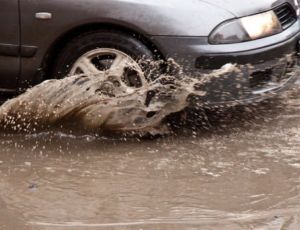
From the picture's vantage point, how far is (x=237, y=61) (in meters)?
4.67

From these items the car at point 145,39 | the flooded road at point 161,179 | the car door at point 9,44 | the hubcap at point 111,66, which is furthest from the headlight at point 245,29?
the car door at point 9,44

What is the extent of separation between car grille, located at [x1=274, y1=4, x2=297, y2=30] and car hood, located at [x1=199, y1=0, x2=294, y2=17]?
112mm

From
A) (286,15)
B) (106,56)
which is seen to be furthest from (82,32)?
(286,15)

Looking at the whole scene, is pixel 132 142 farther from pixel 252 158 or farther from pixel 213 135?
pixel 252 158

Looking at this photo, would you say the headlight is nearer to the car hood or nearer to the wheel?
the car hood

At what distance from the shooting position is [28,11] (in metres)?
4.81

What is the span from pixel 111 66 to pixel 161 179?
40.9 inches

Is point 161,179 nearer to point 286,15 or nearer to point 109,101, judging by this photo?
point 109,101

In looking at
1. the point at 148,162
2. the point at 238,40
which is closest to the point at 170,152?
the point at 148,162

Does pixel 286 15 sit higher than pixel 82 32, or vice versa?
pixel 286 15

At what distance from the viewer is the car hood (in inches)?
186

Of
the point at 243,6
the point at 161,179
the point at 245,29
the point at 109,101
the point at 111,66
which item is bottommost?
the point at 161,179

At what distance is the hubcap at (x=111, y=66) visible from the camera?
4734mm

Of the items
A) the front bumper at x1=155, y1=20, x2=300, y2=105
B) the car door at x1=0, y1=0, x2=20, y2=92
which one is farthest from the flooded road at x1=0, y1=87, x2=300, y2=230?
the car door at x1=0, y1=0, x2=20, y2=92
